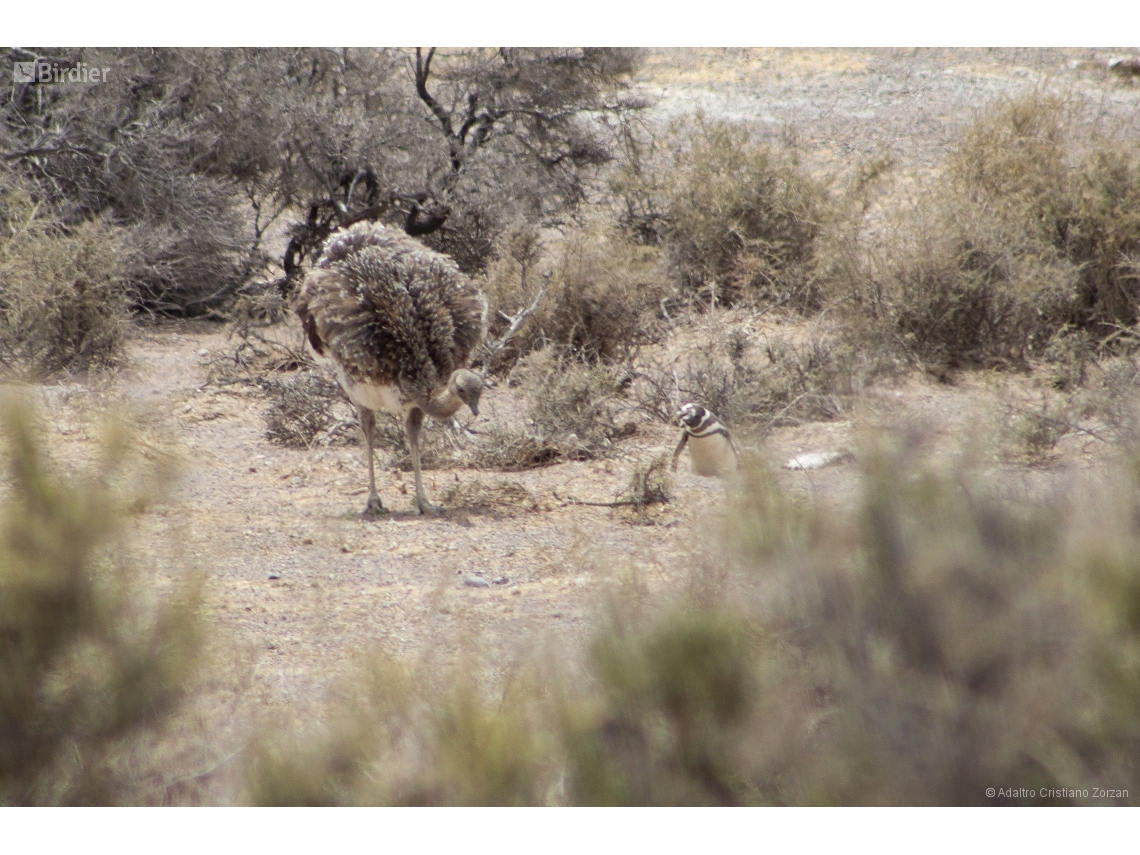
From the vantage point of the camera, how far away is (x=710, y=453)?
6895mm

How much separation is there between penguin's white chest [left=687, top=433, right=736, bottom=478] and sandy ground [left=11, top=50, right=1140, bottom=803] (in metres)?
0.33

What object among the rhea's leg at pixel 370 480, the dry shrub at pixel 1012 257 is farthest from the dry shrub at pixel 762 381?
the rhea's leg at pixel 370 480

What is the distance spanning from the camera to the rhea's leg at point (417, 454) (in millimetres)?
6578

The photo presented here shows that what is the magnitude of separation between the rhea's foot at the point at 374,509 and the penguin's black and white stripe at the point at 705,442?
179 cm

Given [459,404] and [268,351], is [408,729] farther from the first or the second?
[268,351]

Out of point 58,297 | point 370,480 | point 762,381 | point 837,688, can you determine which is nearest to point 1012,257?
point 762,381

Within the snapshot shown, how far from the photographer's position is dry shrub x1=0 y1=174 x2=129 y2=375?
891cm

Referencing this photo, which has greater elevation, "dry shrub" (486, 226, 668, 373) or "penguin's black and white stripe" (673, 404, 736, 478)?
"dry shrub" (486, 226, 668, 373)

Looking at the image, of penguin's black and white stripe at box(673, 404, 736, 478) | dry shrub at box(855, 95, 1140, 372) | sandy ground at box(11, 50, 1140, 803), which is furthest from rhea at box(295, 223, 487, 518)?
dry shrub at box(855, 95, 1140, 372)

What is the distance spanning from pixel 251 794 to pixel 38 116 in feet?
33.4

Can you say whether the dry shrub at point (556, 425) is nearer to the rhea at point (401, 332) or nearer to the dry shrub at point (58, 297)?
the rhea at point (401, 332)

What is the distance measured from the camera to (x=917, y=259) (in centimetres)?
909

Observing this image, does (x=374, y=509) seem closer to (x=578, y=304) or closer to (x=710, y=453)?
(x=710, y=453)

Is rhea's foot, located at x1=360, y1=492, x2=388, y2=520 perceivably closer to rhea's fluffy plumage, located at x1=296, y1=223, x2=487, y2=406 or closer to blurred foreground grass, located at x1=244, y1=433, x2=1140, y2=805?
rhea's fluffy plumage, located at x1=296, y1=223, x2=487, y2=406
